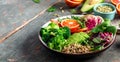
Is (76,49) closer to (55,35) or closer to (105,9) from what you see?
(55,35)

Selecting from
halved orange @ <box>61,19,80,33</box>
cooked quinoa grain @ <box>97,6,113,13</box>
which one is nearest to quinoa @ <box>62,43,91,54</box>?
halved orange @ <box>61,19,80,33</box>

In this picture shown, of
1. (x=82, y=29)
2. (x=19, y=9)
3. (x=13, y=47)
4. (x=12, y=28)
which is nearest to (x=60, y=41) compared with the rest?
(x=82, y=29)

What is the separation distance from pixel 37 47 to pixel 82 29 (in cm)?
21

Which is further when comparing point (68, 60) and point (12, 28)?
point (12, 28)

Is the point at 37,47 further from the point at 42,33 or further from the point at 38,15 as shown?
the point at 38,15

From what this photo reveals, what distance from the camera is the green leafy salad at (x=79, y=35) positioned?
1080 mm

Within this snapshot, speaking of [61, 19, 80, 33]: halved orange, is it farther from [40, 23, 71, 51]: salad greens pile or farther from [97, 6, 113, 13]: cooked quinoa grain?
[97, 6, 113, 13]: cooked quinoa grain

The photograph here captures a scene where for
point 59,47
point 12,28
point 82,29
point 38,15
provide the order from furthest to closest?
point 38,15
point 12,28
point 82,29
point 59,47

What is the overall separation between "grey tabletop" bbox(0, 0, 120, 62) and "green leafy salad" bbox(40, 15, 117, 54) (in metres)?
0.07

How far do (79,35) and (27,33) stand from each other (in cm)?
30

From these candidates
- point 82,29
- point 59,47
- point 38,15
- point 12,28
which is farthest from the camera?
point 38,15

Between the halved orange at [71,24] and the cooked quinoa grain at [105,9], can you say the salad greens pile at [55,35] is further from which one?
the cooked quinoa grain at [105,9]

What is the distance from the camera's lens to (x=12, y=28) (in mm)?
1371

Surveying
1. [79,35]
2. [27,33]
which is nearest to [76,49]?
[79,35]
